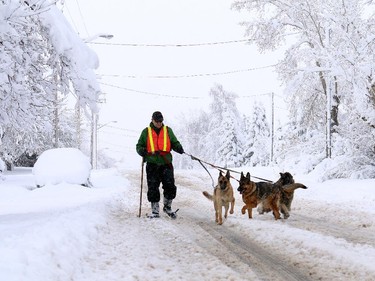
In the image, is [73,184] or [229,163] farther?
[229,163]

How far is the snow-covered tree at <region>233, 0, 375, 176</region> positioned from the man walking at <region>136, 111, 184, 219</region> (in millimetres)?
7726

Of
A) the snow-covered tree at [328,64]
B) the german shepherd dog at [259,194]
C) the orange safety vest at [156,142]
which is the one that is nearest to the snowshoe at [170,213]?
the orange safety vest at [156,142]

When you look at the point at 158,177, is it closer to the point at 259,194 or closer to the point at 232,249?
the point at 259,194

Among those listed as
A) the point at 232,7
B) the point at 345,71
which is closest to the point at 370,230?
the point at 345,71

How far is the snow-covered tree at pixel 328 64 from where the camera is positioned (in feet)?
44.3

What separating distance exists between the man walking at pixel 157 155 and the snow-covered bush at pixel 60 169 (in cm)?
914

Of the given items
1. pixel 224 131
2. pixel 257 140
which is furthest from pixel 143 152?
pixel 224 131

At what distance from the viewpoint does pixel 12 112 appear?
7188mm

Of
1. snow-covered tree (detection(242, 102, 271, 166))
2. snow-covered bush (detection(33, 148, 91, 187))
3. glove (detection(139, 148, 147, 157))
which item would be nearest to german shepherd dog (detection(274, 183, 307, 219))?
glove (detection(139, 148, 147, 157))

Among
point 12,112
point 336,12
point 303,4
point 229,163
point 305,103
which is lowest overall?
point 229,163

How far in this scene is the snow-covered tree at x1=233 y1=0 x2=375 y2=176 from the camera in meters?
13.5

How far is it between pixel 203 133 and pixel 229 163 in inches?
726

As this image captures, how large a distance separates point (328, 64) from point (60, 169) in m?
11.0

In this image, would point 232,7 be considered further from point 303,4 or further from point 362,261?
point 362,261
